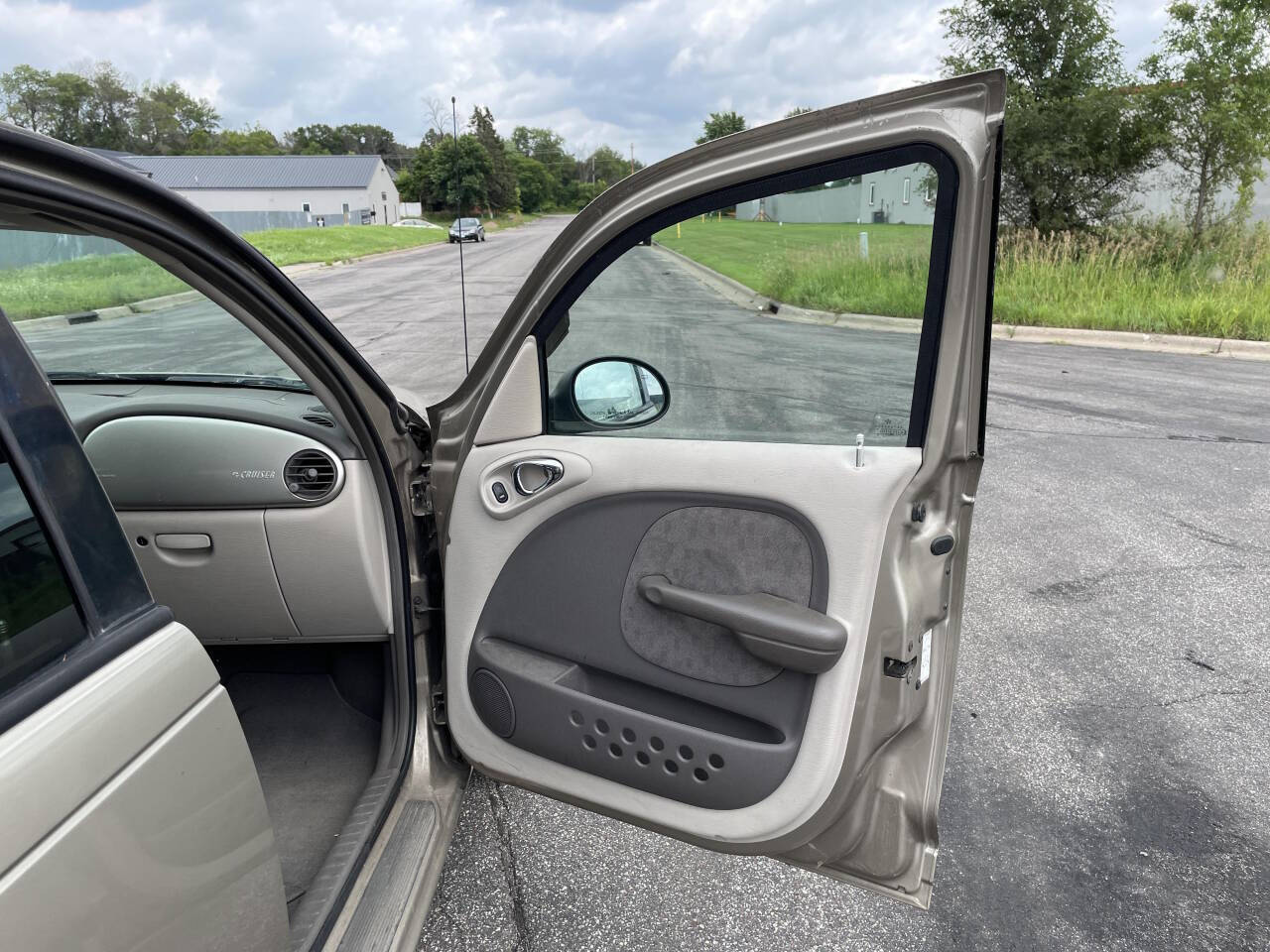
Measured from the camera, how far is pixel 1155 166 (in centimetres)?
1366

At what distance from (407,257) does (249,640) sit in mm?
28359

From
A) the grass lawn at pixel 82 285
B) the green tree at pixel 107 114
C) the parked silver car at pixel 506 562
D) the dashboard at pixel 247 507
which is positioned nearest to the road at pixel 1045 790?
the parked silver car at pixel 506 562

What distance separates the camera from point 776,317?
1960mm

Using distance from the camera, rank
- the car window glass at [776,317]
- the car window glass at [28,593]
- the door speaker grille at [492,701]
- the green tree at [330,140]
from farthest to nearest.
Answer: the green tree at [330,140], the door speaker grille at [492,701], the car window glass at [776,317], the car window glass at [28,593]

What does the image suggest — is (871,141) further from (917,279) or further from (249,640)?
(249,640)

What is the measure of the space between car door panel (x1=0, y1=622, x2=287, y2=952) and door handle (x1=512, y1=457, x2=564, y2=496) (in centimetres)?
87

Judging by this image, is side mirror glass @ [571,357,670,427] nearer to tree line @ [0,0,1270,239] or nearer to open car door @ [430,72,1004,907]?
open car door @ [430,72,1004,907]

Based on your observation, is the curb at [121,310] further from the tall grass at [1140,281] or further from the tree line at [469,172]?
the tall grass at [1140,281]

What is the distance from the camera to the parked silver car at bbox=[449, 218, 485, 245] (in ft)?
6.42

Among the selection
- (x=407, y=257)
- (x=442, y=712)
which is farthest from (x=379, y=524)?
(x=407, y=257)

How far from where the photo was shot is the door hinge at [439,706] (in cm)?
225

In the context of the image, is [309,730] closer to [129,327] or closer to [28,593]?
[129,327]

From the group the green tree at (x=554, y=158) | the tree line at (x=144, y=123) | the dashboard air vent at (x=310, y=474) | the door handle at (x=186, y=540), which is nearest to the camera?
the dashboard air vent at (x=310, y=474)

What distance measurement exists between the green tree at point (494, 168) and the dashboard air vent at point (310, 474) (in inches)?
32.8
